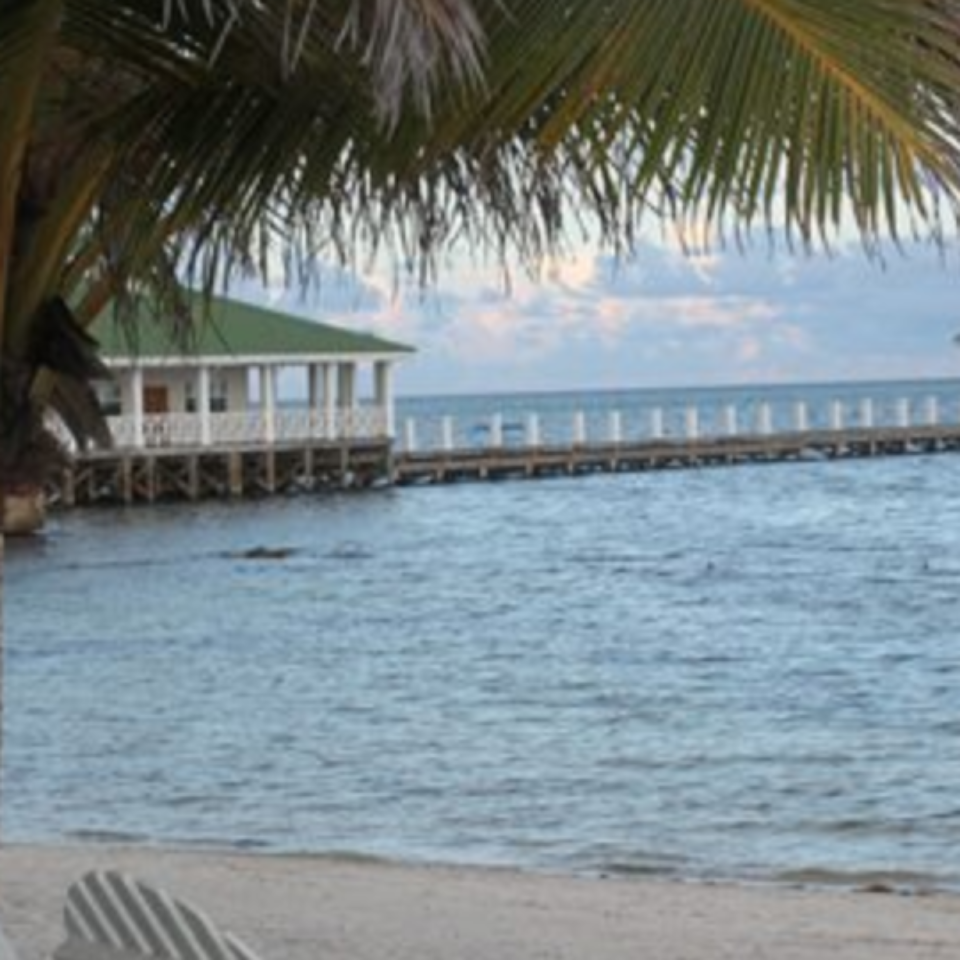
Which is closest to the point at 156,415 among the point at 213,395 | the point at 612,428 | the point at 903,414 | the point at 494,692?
the point at 213,395

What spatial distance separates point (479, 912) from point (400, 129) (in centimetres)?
697

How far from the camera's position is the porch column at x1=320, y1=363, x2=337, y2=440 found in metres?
60.8

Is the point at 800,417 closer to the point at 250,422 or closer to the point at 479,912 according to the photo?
the point at 250,422

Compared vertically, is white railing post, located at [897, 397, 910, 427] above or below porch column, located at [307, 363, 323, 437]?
below

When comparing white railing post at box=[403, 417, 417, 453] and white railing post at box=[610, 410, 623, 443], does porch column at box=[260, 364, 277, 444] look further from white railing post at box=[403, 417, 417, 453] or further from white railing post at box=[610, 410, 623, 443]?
white railing post at box=[610, 410, 623, 443]

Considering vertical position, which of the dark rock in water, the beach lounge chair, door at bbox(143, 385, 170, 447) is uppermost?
door at bbox(143, 385, 170, 447)

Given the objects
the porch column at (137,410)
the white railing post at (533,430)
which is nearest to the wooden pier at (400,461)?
the porch column at (137,410)

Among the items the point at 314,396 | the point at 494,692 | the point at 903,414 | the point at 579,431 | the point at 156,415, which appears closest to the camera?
the point at 494,692

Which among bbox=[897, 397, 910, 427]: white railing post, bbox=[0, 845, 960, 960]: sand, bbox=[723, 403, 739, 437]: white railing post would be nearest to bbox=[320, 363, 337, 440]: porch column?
bbox=[723, 403, 739, 437]: white railing post

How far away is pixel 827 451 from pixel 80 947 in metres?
77.2

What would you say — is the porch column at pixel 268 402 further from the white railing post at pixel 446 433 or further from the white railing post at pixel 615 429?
the white railing post at pixel 615 429

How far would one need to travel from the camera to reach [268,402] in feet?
193

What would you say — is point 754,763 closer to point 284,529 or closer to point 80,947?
point 80,947

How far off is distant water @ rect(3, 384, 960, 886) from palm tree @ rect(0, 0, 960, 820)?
9976 mm
